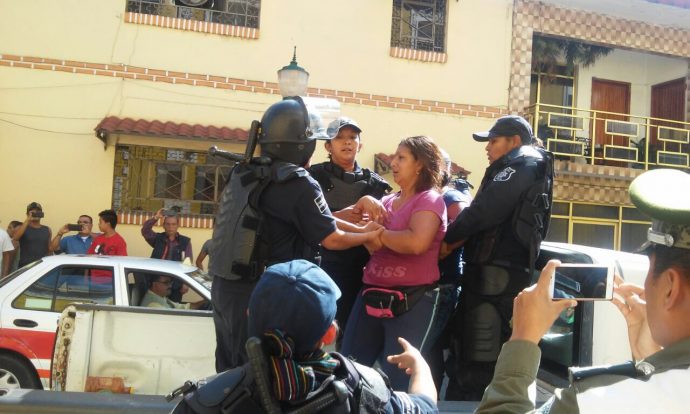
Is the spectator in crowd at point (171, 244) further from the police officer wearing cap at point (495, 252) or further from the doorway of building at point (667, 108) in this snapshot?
the doorway of building at point (667, 108)

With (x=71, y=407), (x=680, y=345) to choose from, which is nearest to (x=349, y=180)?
(x=71, y=407)

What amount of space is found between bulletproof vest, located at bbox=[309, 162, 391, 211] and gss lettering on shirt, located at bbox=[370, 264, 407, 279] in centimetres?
70

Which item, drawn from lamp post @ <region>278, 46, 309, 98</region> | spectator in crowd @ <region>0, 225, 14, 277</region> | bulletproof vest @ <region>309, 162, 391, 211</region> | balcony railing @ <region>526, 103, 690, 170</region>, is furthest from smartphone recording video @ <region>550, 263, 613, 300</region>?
balcony railing @ <region>526, 103, 690, 170</region>

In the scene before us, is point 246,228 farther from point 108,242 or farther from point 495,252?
point 108,242

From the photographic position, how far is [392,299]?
3.14 meters

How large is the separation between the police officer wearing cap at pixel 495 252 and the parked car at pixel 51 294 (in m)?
2.86

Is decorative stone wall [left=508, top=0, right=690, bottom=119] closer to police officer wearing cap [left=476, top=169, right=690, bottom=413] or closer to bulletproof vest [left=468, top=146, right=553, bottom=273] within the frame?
bulletproof vest [left=468, top=146, right=553, bottom=273]

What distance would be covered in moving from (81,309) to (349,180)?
170 centimetres

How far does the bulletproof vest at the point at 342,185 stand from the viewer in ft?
12.8

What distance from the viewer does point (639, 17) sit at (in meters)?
13.4

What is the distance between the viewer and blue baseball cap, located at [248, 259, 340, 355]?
5.28 ft

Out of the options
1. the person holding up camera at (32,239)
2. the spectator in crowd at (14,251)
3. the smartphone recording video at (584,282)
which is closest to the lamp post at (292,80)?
the person holding up camera at (32,239)

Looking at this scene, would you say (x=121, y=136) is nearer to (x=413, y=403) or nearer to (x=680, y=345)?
(x=413, y=403)

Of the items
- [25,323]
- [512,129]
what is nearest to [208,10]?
[25,323]
